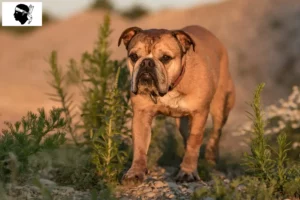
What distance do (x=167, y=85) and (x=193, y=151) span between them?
0.73m

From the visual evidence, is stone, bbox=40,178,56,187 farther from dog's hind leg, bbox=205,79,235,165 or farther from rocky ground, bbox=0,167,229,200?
dog's hind leg, bbox=205,79,235,165

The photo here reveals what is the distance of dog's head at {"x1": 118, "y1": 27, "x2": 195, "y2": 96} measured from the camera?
5902 mm

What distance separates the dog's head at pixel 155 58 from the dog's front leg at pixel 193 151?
19.8 inches

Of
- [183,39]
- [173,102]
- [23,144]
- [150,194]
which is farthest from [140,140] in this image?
[23,144]

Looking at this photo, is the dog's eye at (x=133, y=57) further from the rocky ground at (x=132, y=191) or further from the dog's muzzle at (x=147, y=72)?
the rocky ground at (x=132, y=191)

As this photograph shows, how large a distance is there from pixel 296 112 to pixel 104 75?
2.74 metres

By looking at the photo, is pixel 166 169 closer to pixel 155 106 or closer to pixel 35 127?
pixel 155 106

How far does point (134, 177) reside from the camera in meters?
5.79

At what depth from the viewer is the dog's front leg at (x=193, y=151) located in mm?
6094

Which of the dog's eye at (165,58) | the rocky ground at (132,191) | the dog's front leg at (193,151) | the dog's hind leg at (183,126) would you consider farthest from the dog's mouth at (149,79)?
the dog's hind leg at (183,126)

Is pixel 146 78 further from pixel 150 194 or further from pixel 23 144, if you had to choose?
pixel 23 144

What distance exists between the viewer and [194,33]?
7332 millimetres

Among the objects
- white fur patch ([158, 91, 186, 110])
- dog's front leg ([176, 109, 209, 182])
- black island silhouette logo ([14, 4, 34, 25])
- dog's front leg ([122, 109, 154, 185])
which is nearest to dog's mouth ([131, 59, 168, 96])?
white fur patch ([158, 91, 186, 110])

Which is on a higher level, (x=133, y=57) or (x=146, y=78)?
(x=133, y=57)
